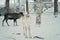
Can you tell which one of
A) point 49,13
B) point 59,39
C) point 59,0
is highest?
point 59,0

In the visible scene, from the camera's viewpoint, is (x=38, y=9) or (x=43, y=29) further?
(x=38, y=9)

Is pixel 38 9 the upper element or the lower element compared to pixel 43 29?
upper

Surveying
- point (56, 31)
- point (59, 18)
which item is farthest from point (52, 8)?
point (56, 31)

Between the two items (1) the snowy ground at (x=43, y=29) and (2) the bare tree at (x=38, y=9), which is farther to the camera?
(2) the bare tree at (x=38, y=9)

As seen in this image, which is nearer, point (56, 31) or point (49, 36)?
point (49, 36)

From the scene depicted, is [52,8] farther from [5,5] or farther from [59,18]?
[5,5]

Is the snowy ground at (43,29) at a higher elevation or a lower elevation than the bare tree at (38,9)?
lower

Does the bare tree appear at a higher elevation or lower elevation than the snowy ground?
higher

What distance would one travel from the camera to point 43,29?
9.28ft

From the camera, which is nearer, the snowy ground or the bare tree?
the snowy ground

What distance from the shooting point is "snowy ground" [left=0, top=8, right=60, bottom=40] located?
8.23ft

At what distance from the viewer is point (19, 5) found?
117 inches

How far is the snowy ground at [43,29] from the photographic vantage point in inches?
98.7

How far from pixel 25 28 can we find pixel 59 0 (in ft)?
3.21
